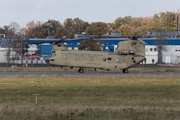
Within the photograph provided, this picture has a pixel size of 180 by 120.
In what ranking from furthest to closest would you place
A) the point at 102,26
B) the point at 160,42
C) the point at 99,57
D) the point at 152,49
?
1. the point at 102,26
2. the point at 160,42
3. the point at 152,49
4. the point at 99,57

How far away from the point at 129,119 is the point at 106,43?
87.8 meters

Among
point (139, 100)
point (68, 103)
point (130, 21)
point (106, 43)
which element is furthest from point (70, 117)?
point (130, 21)

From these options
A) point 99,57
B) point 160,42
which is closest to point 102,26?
point 160,42

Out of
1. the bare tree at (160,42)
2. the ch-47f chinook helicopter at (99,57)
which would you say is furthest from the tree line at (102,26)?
the ch-47f chinook helicopter at (99,57)

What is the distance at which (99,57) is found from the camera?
141ft

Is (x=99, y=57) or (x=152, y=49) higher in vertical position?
(x=152, y=49)

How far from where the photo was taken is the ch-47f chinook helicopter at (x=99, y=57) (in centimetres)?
4247

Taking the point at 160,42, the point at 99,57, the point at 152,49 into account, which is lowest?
the point at 99,57

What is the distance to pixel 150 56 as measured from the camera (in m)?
82.2

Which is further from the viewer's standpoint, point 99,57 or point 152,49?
point 152,49

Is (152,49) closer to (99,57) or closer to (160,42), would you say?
(160,42)

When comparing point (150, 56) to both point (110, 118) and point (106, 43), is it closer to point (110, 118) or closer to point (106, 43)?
point (106, 43)

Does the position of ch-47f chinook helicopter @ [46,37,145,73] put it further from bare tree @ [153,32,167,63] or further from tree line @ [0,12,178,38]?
tree line @ [0,12,178,38]

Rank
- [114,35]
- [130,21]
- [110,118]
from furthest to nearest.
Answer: [130,21] < [114,35] < [110,118]
